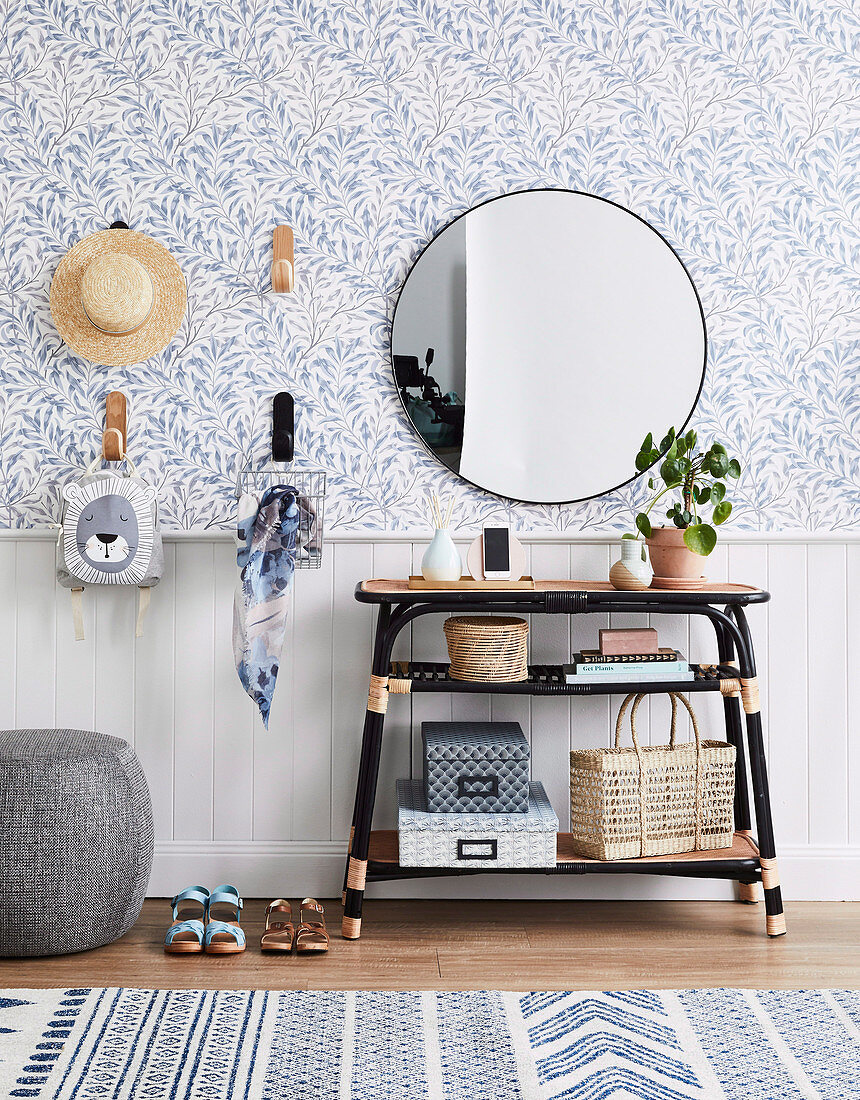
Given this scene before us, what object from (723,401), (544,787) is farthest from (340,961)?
(723,401)

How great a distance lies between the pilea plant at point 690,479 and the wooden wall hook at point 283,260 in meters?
0.99

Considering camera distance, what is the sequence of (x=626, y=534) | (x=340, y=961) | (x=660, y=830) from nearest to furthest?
(x=340, y=961) < (x=660, y=830) < (x=626, y=534)

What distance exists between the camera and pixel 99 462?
7.93 feet

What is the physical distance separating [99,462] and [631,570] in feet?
4.49

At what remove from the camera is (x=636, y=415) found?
2463mm

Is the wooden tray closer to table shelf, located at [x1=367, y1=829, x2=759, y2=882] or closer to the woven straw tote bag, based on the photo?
the woven straw tote bag

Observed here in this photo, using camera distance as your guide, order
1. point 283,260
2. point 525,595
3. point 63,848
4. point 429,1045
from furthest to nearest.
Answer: point 283,260 → point 525,595 → point 63,848 → point 429,1045

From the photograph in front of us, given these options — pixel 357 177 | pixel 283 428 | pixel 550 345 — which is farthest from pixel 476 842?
pixel 357 177

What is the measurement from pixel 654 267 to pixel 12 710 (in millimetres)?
2049

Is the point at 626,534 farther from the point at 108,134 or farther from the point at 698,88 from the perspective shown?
the point at 108,134

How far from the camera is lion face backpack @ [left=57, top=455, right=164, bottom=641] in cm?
231

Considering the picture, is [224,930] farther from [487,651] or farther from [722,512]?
[722,512]

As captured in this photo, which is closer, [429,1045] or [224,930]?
[429,1045]

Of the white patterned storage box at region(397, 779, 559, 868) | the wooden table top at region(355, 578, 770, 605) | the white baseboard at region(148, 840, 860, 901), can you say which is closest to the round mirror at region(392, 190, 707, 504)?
the wooden table top at region(355, 578, 770, 605)
